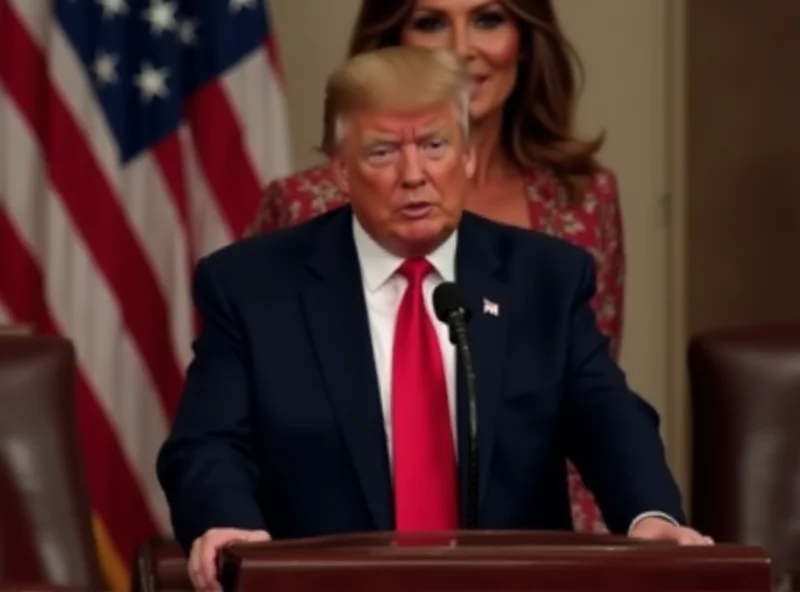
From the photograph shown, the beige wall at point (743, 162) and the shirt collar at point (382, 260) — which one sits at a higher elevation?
the shirt collar at point (382, 260)

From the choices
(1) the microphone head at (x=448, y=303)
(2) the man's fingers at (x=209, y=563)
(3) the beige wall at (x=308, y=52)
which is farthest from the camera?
(3) the beige wall at (x=308, y=52)

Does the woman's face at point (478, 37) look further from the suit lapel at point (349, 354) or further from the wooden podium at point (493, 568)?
the wooden podium at point (493, 568)

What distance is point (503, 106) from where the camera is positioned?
3496 mm

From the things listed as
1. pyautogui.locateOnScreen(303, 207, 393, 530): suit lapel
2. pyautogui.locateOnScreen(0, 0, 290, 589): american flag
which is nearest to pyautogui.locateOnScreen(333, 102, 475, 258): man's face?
pyautogui.locateOnScreen(303, 207, 393, 530): suit lapel

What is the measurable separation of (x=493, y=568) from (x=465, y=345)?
0.50m

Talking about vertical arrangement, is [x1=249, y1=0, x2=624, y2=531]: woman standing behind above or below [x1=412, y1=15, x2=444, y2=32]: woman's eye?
below

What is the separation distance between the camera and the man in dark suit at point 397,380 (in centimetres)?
243

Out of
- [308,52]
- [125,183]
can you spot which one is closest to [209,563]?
[125,183]

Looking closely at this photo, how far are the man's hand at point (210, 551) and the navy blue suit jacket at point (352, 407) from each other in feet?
0.50

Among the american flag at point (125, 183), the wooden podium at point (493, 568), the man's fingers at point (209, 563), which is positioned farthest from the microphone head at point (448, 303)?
the american flag at point (125, 183)

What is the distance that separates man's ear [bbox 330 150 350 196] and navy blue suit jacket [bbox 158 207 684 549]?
7cm

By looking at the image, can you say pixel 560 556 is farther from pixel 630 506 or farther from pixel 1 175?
pixel 1 175

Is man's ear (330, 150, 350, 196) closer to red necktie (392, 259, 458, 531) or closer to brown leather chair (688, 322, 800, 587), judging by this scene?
red necktie (392, 259, 458, 531)

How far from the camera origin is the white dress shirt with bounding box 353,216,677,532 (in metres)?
2.46
